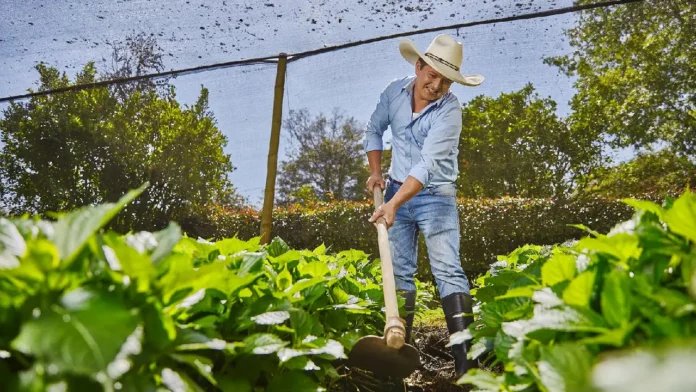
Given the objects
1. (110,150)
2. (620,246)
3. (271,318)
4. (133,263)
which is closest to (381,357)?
(271,318)

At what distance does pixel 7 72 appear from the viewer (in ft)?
20.7

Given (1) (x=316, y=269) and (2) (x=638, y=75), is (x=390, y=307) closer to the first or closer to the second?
(1) (x=316, y=269)

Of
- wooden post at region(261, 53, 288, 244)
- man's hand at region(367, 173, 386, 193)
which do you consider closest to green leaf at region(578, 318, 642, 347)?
man's hand at region(367, 173, 386, 193)

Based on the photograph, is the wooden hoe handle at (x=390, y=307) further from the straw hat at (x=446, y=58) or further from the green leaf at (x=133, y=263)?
the green leaf at (x=133, y=263)

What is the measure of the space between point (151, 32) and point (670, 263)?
5658 mm

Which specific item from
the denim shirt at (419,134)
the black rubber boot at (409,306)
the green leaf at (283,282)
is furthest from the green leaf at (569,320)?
the black rubber boot at (409,306)

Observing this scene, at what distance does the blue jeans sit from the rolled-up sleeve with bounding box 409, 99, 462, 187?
4.2 inches

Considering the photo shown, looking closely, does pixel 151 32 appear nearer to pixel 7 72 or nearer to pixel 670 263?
pixel 7 72

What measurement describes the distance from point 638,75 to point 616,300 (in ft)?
28.8

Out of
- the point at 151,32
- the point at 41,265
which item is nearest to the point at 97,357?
the point at 41,265

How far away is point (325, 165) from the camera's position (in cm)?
863

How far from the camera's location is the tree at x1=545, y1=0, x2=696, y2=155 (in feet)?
26.9

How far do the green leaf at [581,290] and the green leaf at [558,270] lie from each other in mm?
152

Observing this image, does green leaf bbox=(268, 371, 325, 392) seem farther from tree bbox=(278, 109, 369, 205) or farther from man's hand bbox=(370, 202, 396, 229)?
tree bbox=(278, 109, 369, 205)
